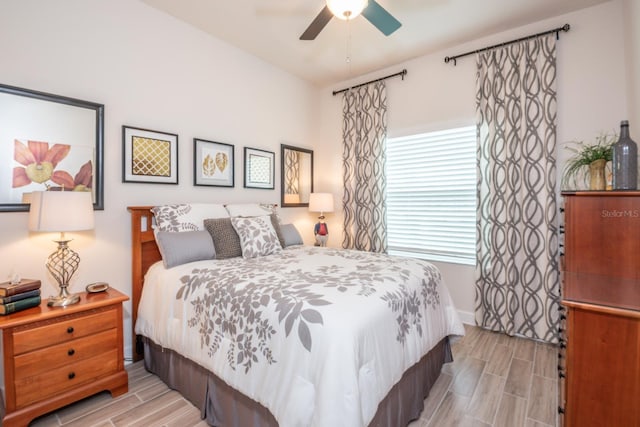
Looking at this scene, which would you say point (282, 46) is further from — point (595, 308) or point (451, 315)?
point (595, 308)

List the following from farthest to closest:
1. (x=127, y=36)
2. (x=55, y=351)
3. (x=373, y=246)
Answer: (x=373, y=246) → (x=127, y=36) → (x=55, y=351)

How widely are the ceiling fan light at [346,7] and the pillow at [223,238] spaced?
1828 mm

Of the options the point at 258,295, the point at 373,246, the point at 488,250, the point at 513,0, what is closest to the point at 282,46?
the point at 513,0

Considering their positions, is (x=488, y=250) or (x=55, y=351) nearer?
(x=55, y=351)

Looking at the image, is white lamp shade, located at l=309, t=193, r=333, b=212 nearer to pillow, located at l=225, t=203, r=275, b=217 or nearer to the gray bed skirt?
pillow, located at l=225, t=203, r=275, b=217

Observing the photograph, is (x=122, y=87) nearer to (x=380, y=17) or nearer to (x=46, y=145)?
(x=46, y=145)

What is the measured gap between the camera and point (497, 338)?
287 cm

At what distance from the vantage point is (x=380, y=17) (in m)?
2.10

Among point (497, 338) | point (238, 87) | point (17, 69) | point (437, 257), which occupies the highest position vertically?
point (238, 87)

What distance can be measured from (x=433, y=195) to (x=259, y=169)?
2.05 m

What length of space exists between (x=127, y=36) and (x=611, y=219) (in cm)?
360

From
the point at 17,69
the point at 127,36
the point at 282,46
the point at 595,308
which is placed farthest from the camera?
the point at 282,46

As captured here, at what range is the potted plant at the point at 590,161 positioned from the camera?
207 cm

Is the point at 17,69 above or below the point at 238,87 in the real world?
below
